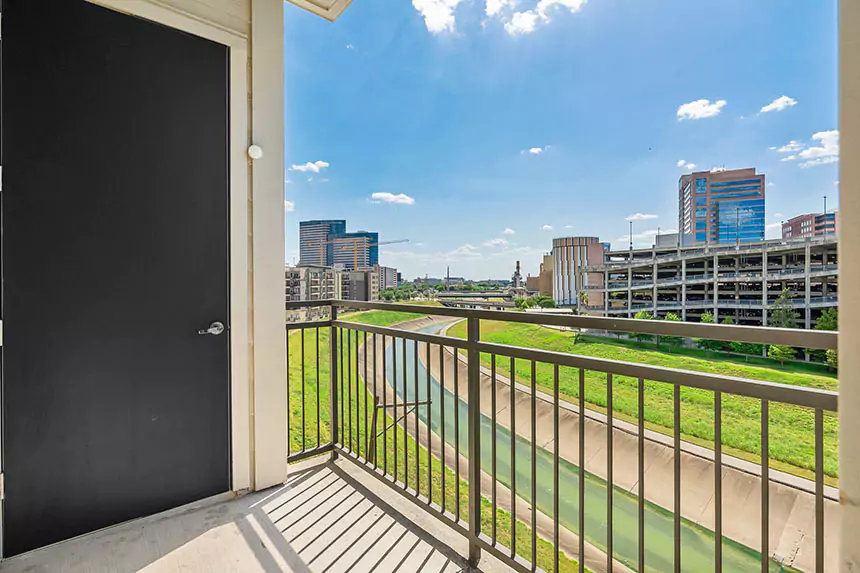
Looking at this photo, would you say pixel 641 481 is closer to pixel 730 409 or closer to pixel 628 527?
pixel 730 409

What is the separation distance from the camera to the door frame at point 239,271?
1934 millimetres

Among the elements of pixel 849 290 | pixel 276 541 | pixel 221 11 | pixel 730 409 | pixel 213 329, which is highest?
pixel 221 11

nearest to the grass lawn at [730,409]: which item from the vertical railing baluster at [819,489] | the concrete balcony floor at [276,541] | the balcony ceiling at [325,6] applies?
the vertical railing baluster at [819,489]

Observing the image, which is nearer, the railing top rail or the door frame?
the railing top rail

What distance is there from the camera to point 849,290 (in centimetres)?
76

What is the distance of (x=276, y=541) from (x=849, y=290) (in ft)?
6.55

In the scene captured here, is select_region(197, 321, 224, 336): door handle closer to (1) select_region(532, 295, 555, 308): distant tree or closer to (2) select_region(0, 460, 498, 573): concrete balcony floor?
(2) select_region(0, 460, 498, 573): concrete balcony floor

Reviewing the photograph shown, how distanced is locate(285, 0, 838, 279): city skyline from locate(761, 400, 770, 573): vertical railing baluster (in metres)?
5.98

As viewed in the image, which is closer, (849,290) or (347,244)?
(849,290)

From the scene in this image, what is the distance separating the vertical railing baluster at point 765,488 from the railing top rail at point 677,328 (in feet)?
0.48

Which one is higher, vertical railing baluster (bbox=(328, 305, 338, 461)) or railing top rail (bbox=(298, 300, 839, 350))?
railing top rail (bbox=(298, 300, 839, 350))

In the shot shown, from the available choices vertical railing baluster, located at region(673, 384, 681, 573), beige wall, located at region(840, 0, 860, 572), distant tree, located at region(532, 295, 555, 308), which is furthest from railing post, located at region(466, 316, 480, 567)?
distant tree, located at region(532, 295, 555, 308)

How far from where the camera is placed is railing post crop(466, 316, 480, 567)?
150 cm

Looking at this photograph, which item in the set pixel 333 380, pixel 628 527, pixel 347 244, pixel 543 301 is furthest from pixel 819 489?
pixel 347 244
